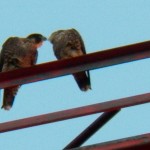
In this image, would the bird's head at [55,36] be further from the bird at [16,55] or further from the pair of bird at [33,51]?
the bird at [16,55]

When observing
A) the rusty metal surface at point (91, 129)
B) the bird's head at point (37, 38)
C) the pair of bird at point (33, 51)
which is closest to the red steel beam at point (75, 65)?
the rusty metal surface at point (91, 129)

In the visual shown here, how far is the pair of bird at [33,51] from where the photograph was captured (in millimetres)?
7281

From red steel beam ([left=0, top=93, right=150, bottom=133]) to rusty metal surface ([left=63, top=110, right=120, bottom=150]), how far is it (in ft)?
1.26

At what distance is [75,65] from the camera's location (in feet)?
12.8

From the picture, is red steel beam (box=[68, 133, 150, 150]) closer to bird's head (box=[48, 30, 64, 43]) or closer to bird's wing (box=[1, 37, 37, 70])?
bird's wing (box=[1, 37, 37, 70])

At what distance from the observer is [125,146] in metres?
3.06

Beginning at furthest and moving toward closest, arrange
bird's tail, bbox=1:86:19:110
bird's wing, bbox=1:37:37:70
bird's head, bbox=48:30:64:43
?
1. bird's head, bbox=48:30:64:43
2. bird's wing, bbox=1:37:37:70
3. bird's tail, bbox=1:86:19:110

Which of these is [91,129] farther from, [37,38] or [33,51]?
[37,38]

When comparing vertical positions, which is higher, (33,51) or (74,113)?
(33,51)

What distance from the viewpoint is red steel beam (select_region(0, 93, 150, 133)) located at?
11.2 feet

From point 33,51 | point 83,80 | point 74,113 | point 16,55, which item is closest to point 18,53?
point 16,55

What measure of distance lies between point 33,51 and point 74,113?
428cm

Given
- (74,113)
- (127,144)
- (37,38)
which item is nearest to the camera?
(127,144)

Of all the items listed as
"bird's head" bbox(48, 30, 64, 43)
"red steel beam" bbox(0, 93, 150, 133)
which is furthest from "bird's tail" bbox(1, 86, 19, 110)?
"red steel beam" bbox(0, 93, 150, 133)
